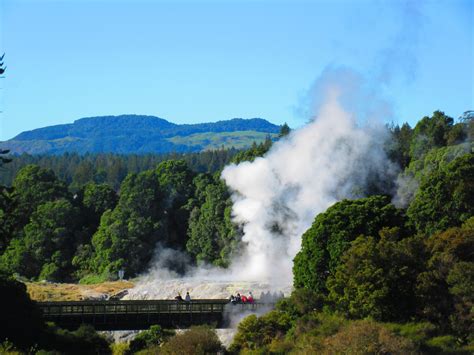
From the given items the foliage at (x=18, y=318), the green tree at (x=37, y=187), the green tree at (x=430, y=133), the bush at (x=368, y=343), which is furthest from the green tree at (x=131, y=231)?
the bush at (x=368, y=343)

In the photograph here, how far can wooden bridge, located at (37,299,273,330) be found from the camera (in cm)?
6725

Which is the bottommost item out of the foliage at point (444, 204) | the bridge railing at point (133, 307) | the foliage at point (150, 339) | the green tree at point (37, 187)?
the foliage at point (150, 339)

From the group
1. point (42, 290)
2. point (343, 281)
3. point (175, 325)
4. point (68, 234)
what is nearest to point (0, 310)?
point (175, 325)

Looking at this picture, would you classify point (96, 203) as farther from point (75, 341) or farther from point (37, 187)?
point (75, 341)

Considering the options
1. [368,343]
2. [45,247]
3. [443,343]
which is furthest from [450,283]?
[45,247]

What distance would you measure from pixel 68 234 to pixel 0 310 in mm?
63865

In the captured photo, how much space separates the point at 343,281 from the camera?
67.2 metres

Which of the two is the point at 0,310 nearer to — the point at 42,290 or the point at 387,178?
the point at 42,290

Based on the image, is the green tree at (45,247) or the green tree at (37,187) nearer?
the green tree at (45,247)

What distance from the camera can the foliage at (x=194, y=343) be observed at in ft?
201

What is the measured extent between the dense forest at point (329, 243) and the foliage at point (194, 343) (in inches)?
26.3

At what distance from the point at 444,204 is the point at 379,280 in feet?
63.5

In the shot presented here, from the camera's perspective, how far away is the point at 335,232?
7444cm

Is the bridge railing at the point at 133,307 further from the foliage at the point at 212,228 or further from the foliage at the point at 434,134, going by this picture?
the foliage at the point at 434,134
